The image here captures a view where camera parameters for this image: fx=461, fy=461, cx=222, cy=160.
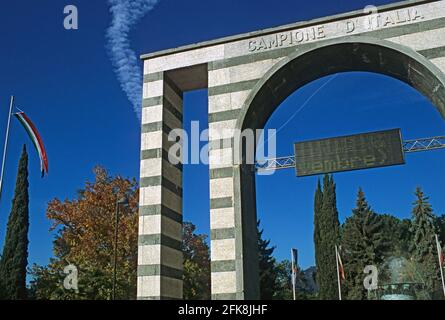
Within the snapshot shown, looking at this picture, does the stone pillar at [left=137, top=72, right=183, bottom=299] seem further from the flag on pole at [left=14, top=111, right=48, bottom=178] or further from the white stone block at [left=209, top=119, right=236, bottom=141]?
the flag on pole at [left=14, top=111, right=48, bottom=178]

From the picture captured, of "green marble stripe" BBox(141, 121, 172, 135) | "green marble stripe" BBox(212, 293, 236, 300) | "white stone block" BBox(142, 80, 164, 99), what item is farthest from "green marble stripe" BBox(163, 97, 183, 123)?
"green marble stripe" BBox(212, 293, 236, 300)

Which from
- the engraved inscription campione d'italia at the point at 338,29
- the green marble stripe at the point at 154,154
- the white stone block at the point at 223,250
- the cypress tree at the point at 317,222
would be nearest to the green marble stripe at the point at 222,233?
the white stone block at the point at 223,250

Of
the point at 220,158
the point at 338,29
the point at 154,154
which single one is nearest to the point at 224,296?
the point at 220,158

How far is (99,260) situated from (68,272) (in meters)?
4.63

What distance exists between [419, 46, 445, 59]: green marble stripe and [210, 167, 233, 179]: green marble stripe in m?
6.90

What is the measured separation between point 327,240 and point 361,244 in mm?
4195

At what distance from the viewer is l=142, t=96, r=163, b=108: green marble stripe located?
16.3 meters

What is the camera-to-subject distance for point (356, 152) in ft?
51.9

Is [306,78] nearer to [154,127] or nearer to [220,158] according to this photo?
[220,158]

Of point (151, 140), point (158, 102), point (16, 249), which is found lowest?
point (16, 249)

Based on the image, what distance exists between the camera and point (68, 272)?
102ft

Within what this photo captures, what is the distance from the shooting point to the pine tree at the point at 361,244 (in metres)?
49.3

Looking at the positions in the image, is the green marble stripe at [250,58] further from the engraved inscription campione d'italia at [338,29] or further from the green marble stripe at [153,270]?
the green marble stripe at [153,270]
